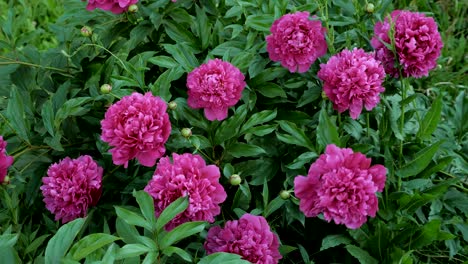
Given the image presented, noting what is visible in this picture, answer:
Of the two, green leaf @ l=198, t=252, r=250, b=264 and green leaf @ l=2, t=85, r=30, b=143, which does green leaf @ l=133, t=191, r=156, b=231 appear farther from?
green leaf @ l=2, t=85, r=30, b=143

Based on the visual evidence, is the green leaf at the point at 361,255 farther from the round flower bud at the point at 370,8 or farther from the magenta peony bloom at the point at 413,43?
the round flower bud at the point at 370,8

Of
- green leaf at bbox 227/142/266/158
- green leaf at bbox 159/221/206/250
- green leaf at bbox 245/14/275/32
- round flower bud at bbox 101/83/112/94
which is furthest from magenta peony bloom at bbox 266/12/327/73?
green leaf at bbox 159/221/206/250

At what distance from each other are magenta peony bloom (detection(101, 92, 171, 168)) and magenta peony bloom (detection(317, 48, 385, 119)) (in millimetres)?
421

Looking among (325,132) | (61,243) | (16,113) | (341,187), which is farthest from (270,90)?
(61,243)

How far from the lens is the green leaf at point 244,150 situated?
4.90ft

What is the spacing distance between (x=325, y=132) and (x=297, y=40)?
25 cm

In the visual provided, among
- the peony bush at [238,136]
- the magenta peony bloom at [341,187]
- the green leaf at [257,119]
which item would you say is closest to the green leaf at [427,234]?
the peony bush at [238,136]

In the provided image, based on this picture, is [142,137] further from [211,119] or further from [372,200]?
[372,200]

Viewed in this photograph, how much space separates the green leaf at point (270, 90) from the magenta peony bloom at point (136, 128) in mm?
368

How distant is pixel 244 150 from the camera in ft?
4.94

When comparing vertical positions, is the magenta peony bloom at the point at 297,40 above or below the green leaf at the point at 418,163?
above

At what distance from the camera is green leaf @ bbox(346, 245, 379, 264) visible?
1.43 m

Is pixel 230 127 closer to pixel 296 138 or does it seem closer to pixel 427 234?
pixel 296 138

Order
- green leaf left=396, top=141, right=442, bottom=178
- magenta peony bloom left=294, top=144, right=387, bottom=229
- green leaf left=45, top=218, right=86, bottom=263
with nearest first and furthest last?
green leaf left=45, top=218, right=86, bottom=263 → magenta peony bloom left=294, top=144, right=387, bottom=229 → green leaf left=396, top=141, right=442, bottom=178
